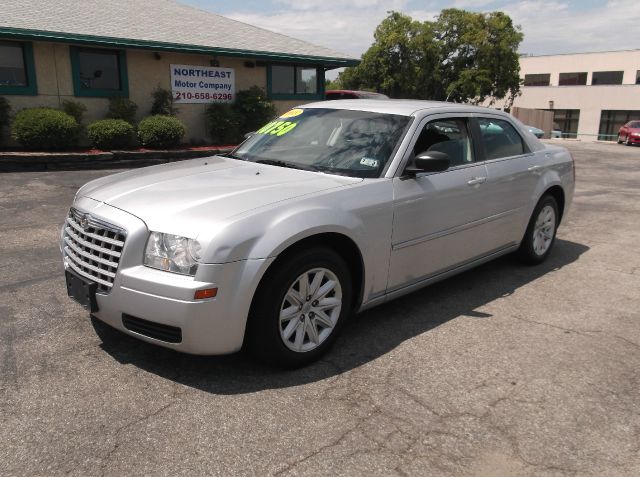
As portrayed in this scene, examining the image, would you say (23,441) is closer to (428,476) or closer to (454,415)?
(428,476)

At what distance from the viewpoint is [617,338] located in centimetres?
402

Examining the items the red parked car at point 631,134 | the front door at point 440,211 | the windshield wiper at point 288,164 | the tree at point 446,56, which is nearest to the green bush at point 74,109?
the windshield wiper at point 288,164

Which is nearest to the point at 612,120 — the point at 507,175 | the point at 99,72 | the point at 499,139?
the point at 99,72

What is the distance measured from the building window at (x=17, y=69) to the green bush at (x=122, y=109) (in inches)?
69.0

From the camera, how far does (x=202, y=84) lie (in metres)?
15.8

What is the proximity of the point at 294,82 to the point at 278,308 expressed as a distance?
1592cm

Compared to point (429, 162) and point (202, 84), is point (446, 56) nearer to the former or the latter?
point (202, 84)

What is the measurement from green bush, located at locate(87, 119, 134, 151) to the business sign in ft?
8.44

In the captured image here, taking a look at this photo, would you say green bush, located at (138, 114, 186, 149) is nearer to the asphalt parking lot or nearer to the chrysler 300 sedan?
the asphalt parking lot

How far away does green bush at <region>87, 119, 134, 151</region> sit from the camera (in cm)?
1292

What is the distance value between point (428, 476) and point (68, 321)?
2.78 metres

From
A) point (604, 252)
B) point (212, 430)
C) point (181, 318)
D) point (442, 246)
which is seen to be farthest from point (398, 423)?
point (604, 252)

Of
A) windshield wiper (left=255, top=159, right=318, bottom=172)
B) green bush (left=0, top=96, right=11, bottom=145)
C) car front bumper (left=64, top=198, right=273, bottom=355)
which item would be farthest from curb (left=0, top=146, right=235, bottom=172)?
car front bumper (left=64, top=198, right=273, bottom=355)

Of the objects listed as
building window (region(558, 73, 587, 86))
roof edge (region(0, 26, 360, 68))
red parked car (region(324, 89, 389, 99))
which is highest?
building window (region(558, 73, 587, 86))
